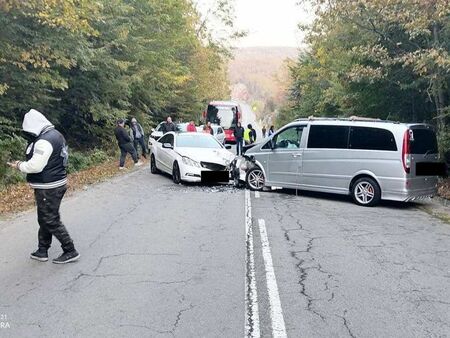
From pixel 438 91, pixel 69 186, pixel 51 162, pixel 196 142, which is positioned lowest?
pixel 69 186

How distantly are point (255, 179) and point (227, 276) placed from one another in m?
7.81

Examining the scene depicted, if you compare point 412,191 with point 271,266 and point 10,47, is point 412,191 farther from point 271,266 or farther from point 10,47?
point 10,47

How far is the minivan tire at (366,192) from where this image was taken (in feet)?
35.9

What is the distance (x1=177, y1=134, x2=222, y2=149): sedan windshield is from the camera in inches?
585

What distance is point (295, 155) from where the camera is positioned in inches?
487

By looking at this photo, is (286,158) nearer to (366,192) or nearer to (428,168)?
(366,192)

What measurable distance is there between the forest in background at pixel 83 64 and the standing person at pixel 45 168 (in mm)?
5741

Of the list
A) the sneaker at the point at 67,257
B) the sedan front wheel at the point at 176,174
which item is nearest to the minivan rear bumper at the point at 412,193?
the sedan front wheel at the point at 176,174

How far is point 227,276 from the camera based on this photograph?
564cm

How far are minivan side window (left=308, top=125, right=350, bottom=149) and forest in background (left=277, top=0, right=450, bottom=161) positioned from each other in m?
2.30

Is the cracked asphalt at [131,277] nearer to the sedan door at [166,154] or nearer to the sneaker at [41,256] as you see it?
the sneaker at [41,256]

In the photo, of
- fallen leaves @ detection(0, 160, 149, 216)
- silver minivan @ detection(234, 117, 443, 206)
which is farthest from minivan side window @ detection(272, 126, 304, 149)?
fallen leaves @ detection(0, 160, 149, 216)

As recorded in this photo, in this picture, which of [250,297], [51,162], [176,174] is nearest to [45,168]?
[51,162]

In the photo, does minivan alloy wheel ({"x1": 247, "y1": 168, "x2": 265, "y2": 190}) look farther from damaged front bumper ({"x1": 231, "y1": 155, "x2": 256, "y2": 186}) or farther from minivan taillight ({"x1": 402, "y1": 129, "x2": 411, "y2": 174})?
minivan taillight ({"x1": 402, "y1": 129, "x2": 411, "y2": 174})
